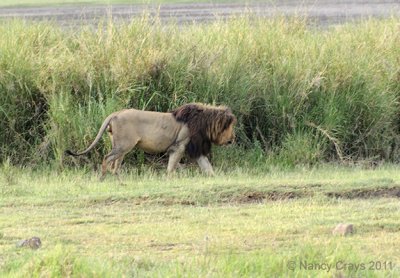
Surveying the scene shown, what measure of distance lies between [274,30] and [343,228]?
7.66 metres

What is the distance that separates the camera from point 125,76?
14.4 meters

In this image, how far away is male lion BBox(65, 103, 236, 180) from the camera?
13.3m

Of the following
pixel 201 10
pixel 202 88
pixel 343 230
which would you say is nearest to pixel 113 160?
pixel 202 88

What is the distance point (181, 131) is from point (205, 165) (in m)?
0.56

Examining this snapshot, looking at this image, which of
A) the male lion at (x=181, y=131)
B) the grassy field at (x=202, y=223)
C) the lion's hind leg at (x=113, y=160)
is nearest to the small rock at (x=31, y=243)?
the grassy field at (x=202, y=223)

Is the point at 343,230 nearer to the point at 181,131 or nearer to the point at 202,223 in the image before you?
the point at 202,223

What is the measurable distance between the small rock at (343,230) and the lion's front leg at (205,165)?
4.53 meters

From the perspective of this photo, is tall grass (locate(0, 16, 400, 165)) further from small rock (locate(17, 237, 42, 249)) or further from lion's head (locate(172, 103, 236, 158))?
small rock (locate(17, 237, 42, 249))

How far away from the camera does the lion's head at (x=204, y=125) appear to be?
13469 millimetres

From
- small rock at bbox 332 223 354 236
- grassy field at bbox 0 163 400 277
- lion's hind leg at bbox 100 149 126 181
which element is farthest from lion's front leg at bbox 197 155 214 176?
small rock at bbox 332 223 354 236

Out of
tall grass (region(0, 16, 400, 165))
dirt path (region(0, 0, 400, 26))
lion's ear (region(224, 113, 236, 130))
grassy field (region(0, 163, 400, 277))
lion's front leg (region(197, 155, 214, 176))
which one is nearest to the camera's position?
grassy field (region(0, 163, 400, 277))

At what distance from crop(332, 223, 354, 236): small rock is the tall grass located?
17.3ft

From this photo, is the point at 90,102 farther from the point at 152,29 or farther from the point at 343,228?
the point at 343,228

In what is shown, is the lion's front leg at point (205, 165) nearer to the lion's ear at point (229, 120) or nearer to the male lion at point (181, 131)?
the male lion at point (181, 131)
